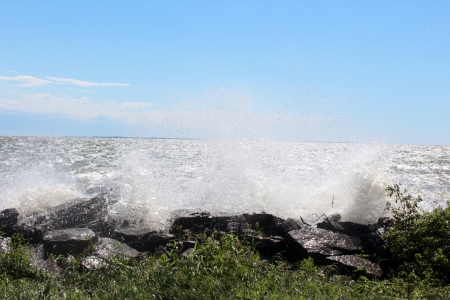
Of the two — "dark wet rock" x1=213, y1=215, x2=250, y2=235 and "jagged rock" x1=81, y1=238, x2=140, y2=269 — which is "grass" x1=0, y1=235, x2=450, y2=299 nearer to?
"jagged rock" x1=81, y1=238, x2=140, y2=269

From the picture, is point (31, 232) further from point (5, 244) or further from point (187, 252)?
point (187, 252)

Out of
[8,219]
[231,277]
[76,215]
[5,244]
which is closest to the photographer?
[231,277]

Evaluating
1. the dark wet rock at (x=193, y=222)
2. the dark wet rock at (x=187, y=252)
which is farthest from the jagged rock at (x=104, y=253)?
the dark wet rock at (x=193, y=222)

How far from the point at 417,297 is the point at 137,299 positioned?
330cm

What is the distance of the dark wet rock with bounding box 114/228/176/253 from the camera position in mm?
8383

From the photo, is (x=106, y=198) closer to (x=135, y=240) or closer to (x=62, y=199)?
(x=62, y=199)

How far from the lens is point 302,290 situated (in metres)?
5.34

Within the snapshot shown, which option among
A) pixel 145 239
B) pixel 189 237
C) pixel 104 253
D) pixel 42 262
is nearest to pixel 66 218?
pixel 145 239

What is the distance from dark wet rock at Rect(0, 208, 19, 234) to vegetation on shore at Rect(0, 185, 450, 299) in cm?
306

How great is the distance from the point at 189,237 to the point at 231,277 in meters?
2.74

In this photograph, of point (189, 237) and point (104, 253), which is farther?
point (189, 237)

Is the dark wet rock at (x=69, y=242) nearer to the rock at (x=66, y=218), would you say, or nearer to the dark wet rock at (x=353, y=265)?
the rock at (x=66, y=218)

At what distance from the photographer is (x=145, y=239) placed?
28.0 feet

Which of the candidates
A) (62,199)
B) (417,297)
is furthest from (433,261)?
(62,199)
